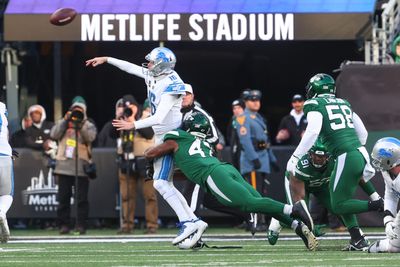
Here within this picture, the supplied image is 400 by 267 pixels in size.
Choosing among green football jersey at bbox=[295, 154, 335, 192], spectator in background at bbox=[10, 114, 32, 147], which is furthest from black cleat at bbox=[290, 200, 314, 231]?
Result: spectator in background at bbox=[10, 114, 32, 147]

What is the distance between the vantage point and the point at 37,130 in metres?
18.8

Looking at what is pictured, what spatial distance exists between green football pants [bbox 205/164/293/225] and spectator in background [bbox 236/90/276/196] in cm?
513

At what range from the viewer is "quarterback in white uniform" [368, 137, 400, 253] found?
1127 centimetres

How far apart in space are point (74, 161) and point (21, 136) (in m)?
2.13

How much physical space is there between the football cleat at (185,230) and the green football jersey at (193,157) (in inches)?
17.2

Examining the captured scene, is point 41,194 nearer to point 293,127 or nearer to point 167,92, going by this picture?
point 293,127

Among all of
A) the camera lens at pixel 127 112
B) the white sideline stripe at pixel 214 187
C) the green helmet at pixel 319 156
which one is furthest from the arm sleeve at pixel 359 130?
the camera lens at pixel 127 112

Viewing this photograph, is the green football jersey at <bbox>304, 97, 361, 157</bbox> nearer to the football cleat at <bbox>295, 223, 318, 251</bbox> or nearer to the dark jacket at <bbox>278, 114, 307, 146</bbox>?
the football cleat at <bbox>295, 223, 318, 251</bbox>

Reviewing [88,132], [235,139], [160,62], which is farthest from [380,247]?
[88,132]

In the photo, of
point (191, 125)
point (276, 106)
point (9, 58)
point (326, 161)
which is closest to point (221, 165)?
point (191, 125)

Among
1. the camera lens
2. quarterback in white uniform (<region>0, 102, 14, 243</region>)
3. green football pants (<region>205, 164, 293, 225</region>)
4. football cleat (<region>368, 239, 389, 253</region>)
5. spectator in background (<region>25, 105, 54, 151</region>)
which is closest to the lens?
football cleat (<region>368, 239, 389, 253</region>)

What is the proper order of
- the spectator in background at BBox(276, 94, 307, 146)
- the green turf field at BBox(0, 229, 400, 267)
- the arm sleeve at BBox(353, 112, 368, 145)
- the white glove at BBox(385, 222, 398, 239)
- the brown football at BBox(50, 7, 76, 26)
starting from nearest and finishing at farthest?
the green turf field at BBox(0, 229, 400, 267) → the white glove at BBox(385, 222, 398, 239) → the arm sleeve at BBox(353, 112, 368, 145) → the brown football at BBox(50, 7, 76, 26) → the spectator in background at BBox(276, 94, 307, 146)

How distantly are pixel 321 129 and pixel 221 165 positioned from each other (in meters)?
1.11

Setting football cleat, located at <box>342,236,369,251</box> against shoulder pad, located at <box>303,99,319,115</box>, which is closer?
football cleat, located at <box>342,236,369,251</box>
